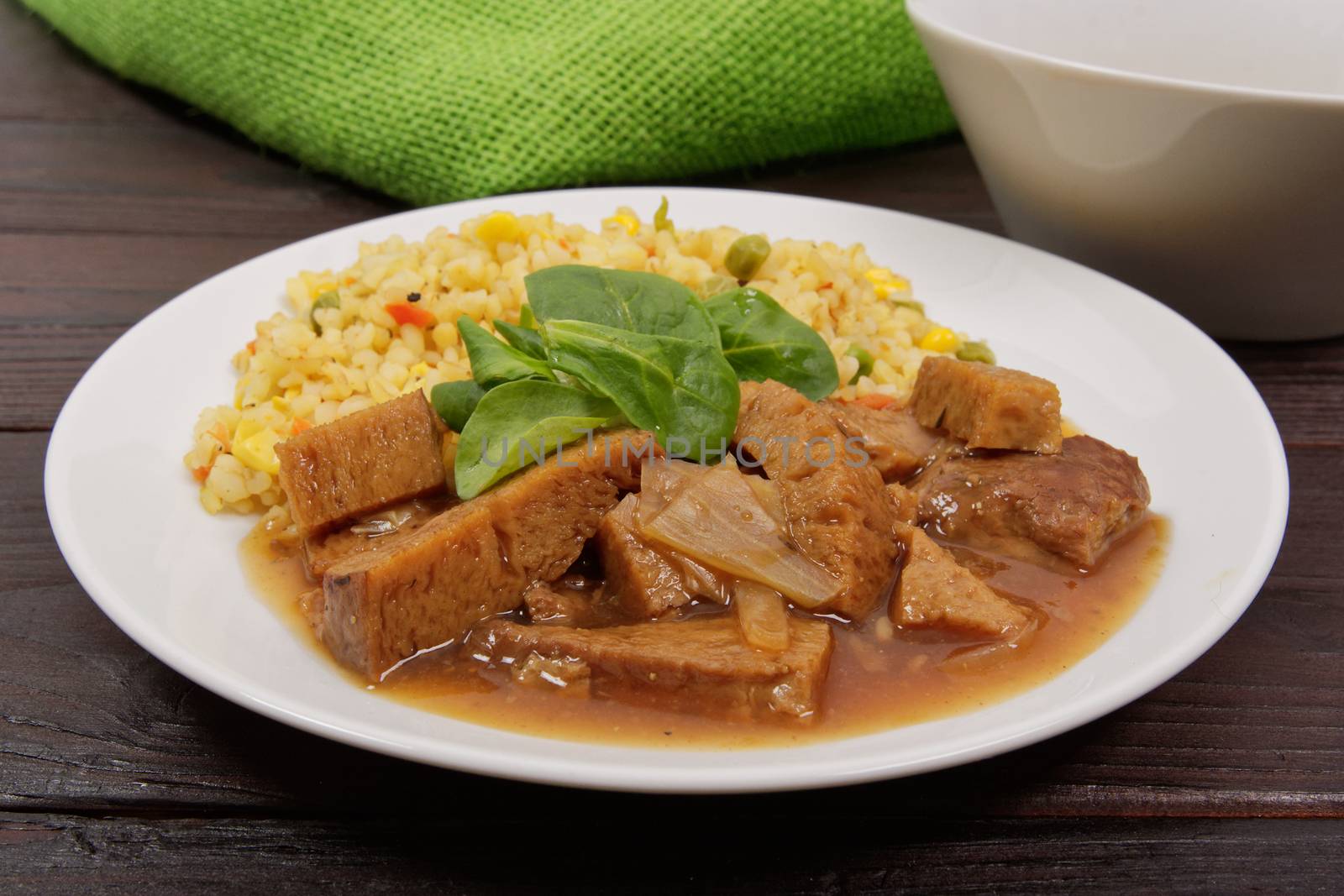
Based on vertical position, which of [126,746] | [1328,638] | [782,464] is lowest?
[126,746]

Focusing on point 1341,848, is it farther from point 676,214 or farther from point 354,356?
point 676,214

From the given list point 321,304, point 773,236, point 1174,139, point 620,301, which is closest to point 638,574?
point 620,301

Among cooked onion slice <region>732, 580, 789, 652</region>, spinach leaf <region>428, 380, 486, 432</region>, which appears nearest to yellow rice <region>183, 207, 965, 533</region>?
spinach leaf <region>428, 380, 486, 432</region>

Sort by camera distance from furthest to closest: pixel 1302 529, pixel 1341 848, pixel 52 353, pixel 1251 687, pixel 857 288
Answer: pixel 52 353, pixel 857 288, pixel 1302 529, pixel 1251 687, pixel 1341 848

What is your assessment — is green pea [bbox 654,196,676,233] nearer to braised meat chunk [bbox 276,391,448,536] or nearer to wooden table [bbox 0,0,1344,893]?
braised meat chunk [bbox 276,391,448,536]

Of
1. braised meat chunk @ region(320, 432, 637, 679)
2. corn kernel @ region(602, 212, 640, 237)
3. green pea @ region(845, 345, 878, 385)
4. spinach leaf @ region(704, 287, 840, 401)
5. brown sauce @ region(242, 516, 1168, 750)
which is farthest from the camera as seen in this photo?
corn kernel @ region(602, 212, 640, 237)

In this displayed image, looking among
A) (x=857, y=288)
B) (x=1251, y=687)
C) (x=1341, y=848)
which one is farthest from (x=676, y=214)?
(x=1341, y=848)

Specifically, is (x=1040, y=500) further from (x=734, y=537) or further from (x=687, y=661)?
(x=687, y=661)
